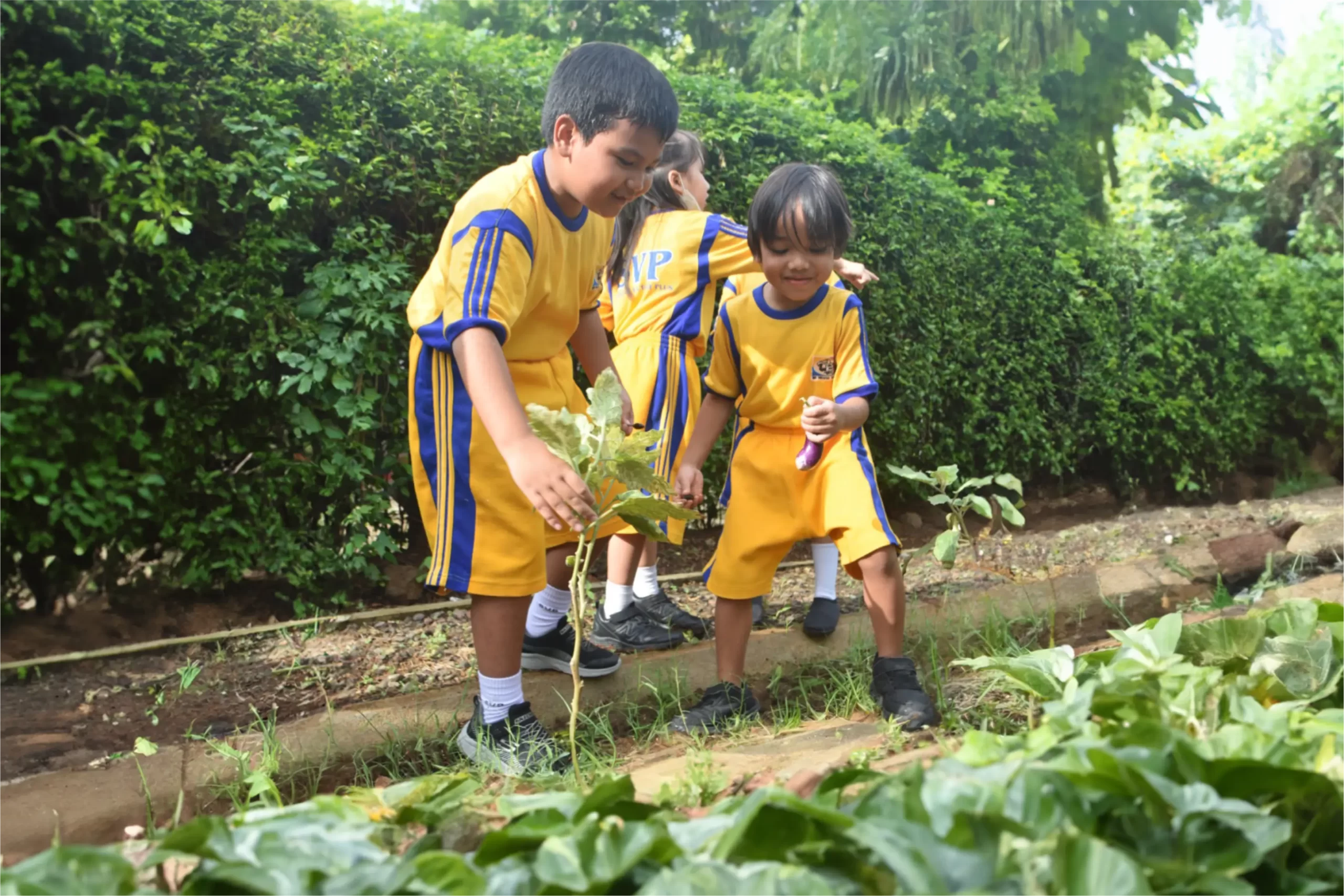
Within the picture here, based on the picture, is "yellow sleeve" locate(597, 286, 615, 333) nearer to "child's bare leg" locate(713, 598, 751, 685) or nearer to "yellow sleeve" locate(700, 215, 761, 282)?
"yellow sleeve" locate(700, 215, 761, 282)

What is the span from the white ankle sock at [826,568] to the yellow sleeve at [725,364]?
81cm

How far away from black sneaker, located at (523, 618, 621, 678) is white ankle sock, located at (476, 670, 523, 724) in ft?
1.67

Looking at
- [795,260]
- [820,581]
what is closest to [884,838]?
[795,260]

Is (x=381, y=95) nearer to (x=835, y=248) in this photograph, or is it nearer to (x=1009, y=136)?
(x=835, y=248)

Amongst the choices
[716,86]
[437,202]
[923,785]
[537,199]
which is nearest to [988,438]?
[716,86]

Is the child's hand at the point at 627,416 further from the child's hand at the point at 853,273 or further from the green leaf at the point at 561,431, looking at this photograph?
the child's hand at the point at 853,273

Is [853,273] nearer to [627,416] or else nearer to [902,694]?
[627,416]

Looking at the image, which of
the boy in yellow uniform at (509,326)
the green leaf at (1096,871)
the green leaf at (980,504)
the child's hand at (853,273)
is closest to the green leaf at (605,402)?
the boy in yellow uniform at (509,326)

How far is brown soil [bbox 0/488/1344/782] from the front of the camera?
9.09 ft

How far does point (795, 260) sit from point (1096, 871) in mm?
2172

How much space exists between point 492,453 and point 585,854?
4.78 ft

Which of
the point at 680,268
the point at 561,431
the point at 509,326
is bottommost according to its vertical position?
the point at 561,431

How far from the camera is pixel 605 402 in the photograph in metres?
1.77

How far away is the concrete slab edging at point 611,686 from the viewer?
2.21m
